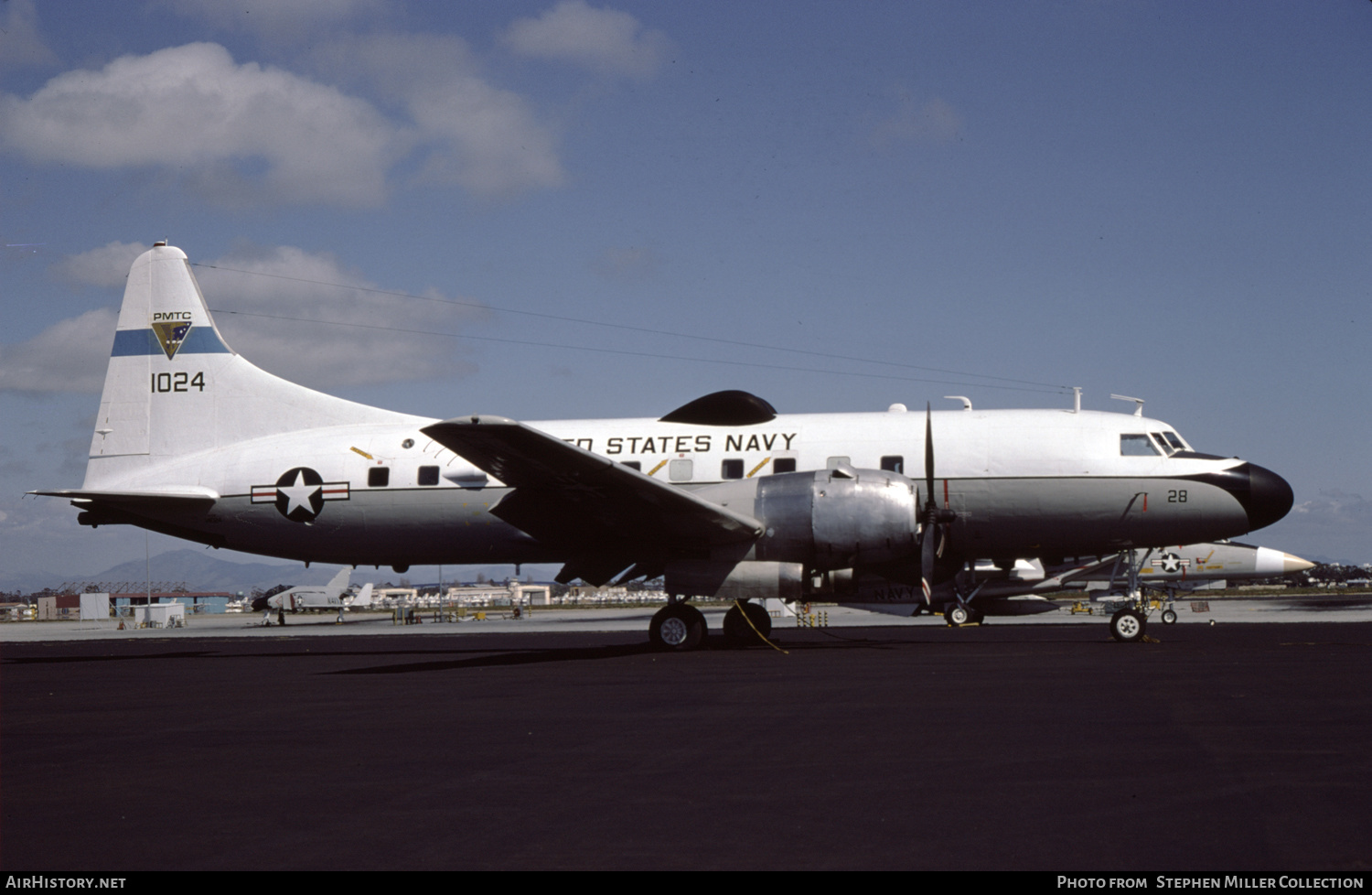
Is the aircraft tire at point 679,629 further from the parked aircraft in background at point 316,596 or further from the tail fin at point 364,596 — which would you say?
the tail fin at point 364,596

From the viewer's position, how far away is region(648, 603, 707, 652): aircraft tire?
19562 mm

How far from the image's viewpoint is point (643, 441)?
21.6m

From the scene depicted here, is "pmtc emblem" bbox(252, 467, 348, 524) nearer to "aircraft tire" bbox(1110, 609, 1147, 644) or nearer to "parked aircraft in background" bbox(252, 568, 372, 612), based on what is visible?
"aircraft tire" bbox(1110, 609, 1147, 644)

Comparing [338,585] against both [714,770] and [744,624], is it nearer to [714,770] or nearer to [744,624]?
[744,624]

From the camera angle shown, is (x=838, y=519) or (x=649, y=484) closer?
(x=649, y=484)

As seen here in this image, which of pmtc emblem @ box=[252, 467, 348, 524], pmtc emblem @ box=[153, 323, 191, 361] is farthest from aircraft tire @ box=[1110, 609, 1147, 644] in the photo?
pmtc emblem @ box=[153, 323, 191, 361]

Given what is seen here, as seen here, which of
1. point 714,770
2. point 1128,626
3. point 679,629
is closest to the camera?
point 714,770

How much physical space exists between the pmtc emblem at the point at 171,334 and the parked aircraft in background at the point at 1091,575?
1577 cm

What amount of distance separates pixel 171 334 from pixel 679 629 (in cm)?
1381

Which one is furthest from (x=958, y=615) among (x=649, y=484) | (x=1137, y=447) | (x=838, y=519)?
(x=649, y=484)

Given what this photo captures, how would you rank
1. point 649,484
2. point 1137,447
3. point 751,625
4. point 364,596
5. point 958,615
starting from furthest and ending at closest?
point 364,596
point 958,615
point 751,625
point 1137,447
point 649,484

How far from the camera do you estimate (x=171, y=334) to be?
24.8m
